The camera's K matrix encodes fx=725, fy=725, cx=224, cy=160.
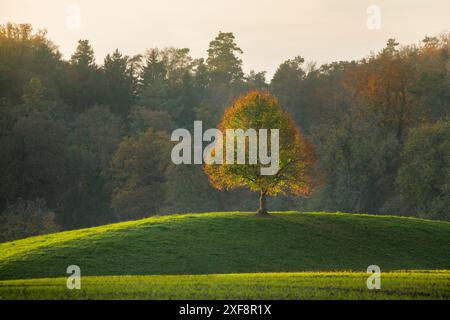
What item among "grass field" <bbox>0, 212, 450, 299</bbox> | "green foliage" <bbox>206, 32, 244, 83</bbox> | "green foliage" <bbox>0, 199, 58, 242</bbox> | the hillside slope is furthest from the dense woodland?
the hillside slope

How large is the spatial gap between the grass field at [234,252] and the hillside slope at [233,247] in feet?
0.20

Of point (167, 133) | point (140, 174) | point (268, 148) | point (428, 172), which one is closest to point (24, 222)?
point (140, 174)

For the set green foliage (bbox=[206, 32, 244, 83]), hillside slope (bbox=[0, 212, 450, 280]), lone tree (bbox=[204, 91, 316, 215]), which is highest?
green foliage (bbox=[206, 32, 244, 83])

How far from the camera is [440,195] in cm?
7519

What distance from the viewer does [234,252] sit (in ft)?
144

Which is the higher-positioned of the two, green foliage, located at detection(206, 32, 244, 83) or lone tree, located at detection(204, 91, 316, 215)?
green foliage, located at detection(206, 32, 244, 83)

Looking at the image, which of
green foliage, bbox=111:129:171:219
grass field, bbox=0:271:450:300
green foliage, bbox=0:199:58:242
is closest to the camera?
grass field, bbox=0:271:450:300

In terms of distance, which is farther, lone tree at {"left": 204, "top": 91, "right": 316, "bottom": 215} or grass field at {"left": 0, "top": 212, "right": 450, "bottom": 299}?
lone tree at {"left": 204, "top": 91, "right": 316, "bottom": 215}

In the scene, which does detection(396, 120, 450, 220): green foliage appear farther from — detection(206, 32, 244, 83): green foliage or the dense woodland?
detection(206, 32, 244, 83): green foliage

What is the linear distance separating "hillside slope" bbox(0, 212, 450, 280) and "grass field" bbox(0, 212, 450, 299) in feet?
0.20

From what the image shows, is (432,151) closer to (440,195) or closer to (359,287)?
(440,195)

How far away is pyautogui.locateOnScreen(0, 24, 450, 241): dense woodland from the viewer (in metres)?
78.4
